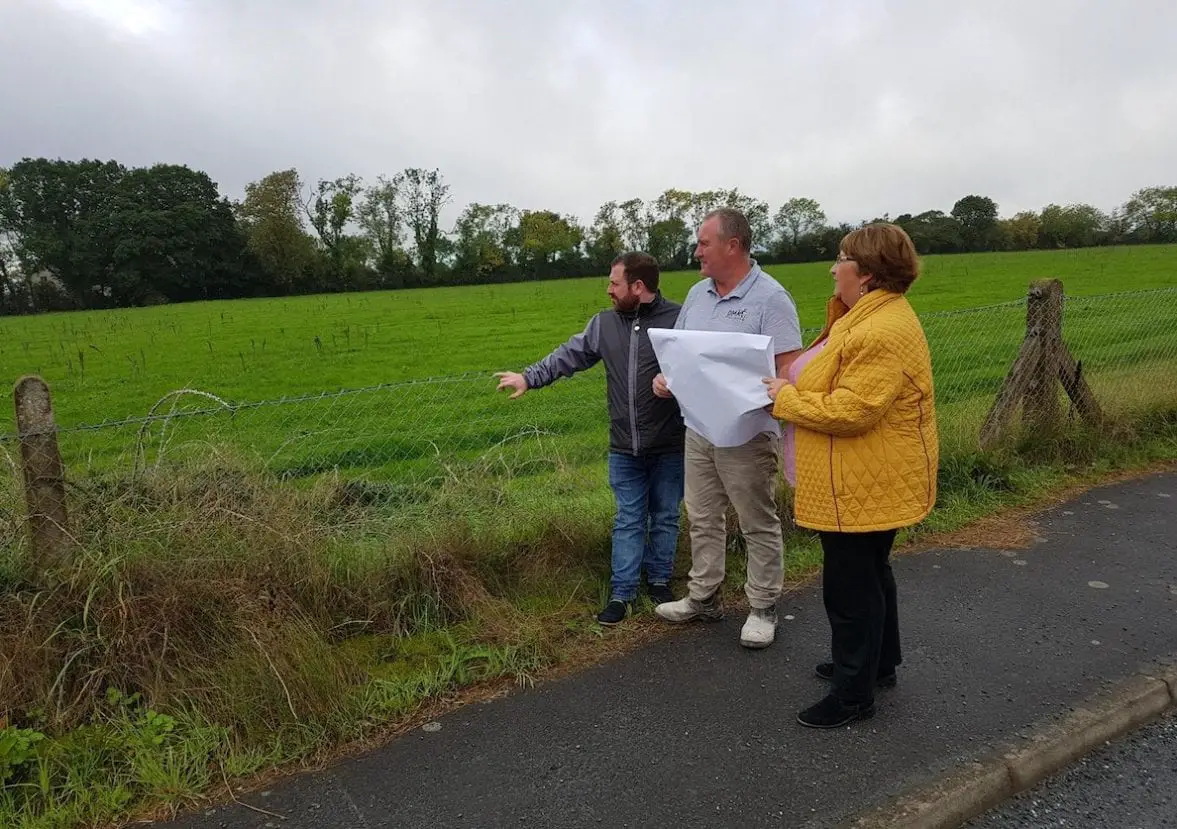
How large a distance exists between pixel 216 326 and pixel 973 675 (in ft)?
97.1

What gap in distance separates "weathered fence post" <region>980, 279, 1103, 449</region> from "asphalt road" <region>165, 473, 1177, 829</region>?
2.21m

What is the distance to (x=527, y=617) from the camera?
406 cm

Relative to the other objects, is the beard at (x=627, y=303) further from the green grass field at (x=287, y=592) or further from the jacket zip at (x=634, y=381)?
the green grass field at (x=287, y=592)

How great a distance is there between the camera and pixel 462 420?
10.8m

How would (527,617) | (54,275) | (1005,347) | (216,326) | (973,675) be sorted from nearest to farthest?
(973,675)
(527,617)
(1005,347)
(216,326)
(54,275)

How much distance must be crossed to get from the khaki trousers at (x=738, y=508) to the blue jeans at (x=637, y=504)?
0.69 ft

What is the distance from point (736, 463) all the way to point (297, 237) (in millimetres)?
78299

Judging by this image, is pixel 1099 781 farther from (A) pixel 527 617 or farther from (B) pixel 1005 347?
(B) pixel 1005 347

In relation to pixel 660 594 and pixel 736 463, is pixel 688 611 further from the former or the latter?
pixel 736 463

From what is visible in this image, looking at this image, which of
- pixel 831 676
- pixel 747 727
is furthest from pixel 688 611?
pixel 747 727

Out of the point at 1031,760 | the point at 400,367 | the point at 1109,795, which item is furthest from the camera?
the point at 400,367

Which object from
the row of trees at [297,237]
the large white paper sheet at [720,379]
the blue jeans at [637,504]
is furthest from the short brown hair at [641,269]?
the row of trees at [297,237]

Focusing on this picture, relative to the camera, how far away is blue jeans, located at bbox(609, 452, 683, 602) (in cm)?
425

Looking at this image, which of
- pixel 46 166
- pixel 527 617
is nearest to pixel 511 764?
pixel 527 617
